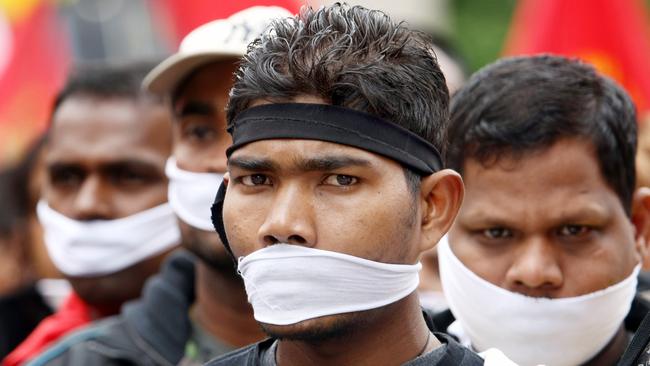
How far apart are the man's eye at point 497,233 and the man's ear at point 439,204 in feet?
2.61

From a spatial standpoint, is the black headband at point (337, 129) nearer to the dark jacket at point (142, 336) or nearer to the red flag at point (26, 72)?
the dark jacket at point (142, 336)

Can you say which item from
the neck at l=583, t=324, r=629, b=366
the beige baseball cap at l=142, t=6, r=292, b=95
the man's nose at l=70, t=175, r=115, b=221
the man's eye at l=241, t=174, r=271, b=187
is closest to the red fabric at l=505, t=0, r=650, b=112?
the beige baseball cap at l=142, t=6, r=292, b=95

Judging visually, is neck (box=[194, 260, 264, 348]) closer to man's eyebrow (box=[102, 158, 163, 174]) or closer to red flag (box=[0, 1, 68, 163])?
man's eyebrow (box=[102, 158, 163, 174])

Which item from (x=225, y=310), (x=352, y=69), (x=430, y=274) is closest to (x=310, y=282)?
(x=352, y=69)

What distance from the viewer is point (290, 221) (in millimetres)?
4051

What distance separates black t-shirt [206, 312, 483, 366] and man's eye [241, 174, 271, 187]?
1.67 feet

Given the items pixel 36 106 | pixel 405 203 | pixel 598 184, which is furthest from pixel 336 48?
pixel 36 106

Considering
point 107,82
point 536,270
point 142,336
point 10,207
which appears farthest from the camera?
point 10,207

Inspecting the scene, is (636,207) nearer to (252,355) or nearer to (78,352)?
(252,355)

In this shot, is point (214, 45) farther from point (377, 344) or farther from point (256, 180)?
point (377, 344)

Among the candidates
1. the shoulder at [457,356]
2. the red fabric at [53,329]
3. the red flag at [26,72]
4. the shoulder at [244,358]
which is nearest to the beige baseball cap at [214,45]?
the red fabric at [53,329]

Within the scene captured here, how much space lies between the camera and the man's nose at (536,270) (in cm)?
494

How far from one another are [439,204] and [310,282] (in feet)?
1.56

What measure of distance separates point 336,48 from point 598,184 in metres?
1.29
